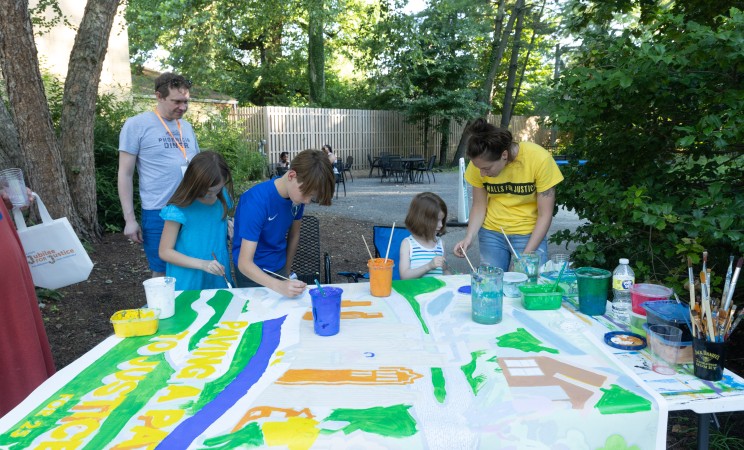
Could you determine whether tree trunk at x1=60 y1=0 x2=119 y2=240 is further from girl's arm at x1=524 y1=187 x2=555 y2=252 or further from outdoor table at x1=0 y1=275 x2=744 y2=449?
girl's arm at x1=524 y1=187 x2=555 y2=252

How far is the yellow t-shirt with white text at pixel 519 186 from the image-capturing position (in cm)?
262

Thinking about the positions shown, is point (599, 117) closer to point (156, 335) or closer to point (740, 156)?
point (740, 156)

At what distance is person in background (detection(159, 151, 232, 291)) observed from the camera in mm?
2246

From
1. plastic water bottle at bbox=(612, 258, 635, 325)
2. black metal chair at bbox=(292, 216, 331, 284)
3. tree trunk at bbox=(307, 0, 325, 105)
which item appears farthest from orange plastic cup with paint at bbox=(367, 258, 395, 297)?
tree trunk at bbox=(307, 0, 325, 105)

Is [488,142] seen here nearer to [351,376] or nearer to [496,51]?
[351,376]

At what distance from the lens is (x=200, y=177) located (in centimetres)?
224

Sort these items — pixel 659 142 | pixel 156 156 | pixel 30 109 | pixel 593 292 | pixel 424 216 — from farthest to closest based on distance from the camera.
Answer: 1. pixel 30 109
2. pixel 156 156
3. pixel 424 216
4. pixel 659 142
5. pixel 593 292

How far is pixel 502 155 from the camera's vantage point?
99.6 inches

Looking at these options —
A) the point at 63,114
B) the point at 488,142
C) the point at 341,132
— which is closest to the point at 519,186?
the point at 488,142

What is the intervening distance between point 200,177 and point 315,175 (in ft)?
1.90

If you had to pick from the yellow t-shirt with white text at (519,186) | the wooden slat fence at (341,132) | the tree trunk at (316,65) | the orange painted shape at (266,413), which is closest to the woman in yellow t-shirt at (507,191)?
the yellow t-shirt with white text at (519,186)

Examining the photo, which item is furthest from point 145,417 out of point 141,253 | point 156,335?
point 141,253

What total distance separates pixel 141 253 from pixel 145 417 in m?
4.79

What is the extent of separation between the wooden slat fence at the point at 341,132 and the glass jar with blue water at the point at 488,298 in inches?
474
